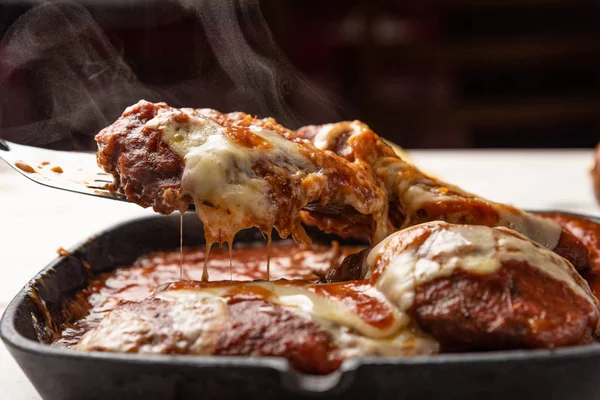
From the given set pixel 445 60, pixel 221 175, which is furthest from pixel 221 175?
pixel 445 60

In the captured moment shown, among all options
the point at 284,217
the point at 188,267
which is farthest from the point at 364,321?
the point at 188,267

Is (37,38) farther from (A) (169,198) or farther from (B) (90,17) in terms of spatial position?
(A) (169,198)

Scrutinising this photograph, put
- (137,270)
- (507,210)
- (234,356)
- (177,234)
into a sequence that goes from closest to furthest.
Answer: (234,356), (507,210), (137,270), (177,234)

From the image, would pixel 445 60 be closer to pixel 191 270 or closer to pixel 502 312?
pixel 191 270

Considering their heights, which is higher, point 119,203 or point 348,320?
point 348,320

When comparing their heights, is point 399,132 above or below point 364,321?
below
